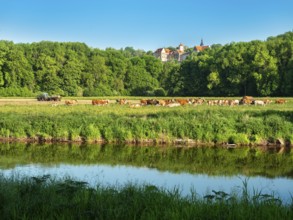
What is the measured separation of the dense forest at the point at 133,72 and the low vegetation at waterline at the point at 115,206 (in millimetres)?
69698

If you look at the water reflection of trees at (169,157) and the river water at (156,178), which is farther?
the water reflection of trees at (169,157)

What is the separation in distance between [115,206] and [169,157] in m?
14.0

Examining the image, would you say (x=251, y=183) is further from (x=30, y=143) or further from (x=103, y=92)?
(x=103, y=92)

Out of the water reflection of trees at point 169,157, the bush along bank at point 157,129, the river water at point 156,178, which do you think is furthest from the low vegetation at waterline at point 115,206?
the bush along bank at point 157,129

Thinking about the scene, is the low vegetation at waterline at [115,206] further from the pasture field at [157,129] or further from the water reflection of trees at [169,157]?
the pasture field at [157,129]

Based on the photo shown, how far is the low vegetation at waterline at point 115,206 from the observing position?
8453 mm

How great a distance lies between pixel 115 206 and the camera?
355 inches

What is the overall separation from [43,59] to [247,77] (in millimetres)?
45800

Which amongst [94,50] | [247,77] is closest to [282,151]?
[247,77]

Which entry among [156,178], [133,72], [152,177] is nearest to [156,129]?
[152,177]

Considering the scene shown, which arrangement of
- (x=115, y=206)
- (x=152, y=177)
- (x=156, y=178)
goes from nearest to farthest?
(x=115, y=206) → (x=156, y=178) → (x=152, y=177)

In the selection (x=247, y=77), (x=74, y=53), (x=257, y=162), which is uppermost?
(x=74, y=53)

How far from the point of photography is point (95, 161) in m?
21.5

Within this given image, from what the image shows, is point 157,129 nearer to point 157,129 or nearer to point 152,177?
point 157,129
